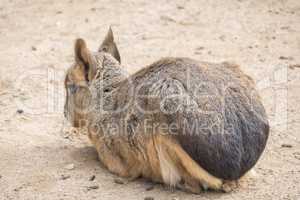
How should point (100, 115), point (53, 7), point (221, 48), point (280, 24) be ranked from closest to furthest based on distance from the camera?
point (100, 115) → point (221, 48) → point (280, 24) → point (53, 7)

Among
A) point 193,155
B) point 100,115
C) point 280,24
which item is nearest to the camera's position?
point 193,155

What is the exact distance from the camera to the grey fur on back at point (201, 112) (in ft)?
16.7

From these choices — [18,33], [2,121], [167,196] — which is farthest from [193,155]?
[18,33]

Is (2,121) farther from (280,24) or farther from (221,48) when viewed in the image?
(280,24)

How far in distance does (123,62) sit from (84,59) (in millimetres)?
2523

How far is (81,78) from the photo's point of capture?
6.20m

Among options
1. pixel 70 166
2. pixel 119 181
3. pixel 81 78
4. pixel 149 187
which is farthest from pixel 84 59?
pixel 149 187

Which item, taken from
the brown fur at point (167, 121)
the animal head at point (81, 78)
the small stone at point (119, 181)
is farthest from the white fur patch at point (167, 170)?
the animal head at point (81, 78)

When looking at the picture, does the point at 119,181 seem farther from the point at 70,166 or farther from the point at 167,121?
the point at 167,121

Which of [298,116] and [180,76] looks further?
[298,116]

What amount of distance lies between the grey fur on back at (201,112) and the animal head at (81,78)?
18.6 inches

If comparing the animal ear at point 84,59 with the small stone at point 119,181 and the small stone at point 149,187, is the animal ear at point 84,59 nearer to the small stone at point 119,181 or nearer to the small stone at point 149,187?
the small stone at point 119,181

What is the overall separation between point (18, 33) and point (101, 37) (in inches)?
53.0

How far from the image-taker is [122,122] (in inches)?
223
